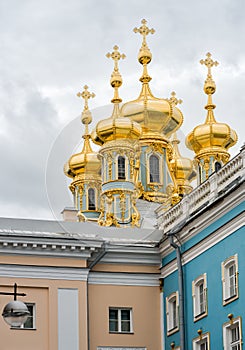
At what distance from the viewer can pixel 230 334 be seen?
94.5ft

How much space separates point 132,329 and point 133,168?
10.7 metres

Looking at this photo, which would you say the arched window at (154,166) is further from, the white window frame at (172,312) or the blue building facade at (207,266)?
the white window frame at (172,312)

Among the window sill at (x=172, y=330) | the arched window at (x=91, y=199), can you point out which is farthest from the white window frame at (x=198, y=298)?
the arched window at (x=91, y=199)

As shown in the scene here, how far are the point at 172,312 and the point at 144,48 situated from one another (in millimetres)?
18261

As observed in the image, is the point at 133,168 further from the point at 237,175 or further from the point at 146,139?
the point at 237,175

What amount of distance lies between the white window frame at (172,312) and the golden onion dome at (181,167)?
15900mm

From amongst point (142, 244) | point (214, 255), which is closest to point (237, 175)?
point (214, 255)

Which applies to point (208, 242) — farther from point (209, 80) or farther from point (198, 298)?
point (209, 80)

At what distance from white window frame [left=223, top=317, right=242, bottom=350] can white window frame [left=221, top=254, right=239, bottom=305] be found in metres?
0.55

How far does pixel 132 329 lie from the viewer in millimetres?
32938

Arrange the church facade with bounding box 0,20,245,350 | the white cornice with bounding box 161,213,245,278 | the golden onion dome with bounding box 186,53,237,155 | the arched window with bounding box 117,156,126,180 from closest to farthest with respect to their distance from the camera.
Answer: the white cornice with bounding box 161,213,245,278 < the church facade with bounding box 0,20,245,350 < the arched window with bounding box 117,156,126,180 < the golden onion dome with bounding box 186,53,237,155

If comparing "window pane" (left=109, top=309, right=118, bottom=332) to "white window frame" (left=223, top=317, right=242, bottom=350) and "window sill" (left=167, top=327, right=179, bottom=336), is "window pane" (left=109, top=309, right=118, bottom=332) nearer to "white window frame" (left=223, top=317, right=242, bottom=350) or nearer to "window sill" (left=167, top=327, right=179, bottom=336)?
"window sill" (left=167, top=327, right=179, bottom=336)

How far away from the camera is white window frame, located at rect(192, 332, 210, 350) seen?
29.9 metres

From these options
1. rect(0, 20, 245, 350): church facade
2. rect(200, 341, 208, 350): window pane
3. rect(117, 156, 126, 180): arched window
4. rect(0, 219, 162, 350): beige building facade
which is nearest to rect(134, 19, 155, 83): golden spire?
rect(117, 156, 126, 180): arched window
